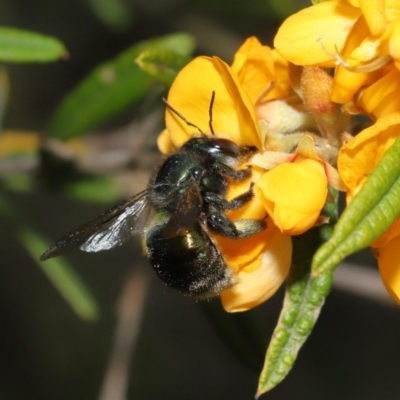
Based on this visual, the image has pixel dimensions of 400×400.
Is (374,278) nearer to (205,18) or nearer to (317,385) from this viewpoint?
(205,18)

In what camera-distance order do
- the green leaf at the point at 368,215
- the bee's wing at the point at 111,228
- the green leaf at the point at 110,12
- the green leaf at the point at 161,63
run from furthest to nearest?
the green leaf at the point at 110,12 → the green leaf at the point at 161,63 → the bee's wing at the point at 111,228 → the green leaf at the point at 368,215

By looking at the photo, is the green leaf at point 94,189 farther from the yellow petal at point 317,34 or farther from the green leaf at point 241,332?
the yellow petal at point 317,34

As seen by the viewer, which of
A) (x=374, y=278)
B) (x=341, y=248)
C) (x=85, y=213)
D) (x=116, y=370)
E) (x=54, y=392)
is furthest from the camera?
(x=85, y=213)

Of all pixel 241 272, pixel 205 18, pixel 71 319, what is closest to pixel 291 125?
pixel 241 272

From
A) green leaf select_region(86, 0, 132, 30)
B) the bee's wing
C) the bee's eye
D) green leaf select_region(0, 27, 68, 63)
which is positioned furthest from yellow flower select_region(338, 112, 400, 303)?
green leaf select_region(86, 0, 132, 30)

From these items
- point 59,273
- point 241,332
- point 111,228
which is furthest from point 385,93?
point 59,273

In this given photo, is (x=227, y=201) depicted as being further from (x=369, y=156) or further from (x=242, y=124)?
(x=369, y=156)

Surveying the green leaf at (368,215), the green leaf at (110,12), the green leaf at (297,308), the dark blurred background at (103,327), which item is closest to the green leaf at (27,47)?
the green leaf at (297,308)
